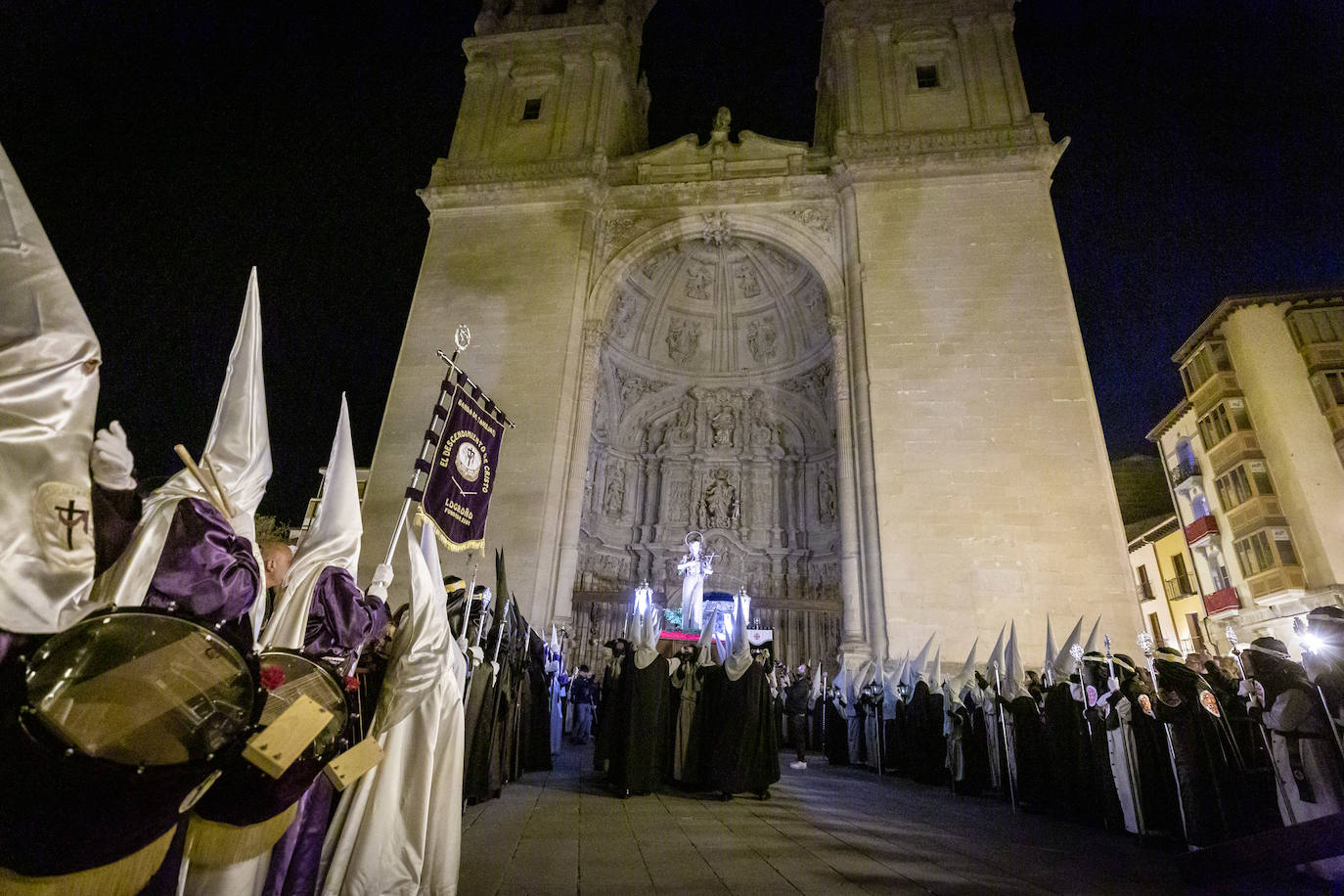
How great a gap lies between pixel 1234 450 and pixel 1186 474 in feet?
10.4

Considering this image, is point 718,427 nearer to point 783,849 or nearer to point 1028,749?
point 1028,749

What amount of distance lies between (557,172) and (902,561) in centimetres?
1111

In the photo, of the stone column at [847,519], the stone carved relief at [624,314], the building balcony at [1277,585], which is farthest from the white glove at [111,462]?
the building balcony at [1277,585]

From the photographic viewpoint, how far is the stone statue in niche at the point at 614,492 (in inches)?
621

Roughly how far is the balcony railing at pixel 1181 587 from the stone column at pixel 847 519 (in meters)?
19.0

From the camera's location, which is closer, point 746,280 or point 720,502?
point 746,280

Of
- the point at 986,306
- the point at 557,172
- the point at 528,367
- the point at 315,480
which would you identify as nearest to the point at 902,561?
the point at 986,306

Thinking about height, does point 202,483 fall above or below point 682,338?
below

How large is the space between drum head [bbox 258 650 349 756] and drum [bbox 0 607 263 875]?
1.10ft

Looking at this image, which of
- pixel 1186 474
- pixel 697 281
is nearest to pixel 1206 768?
pixel 697 281

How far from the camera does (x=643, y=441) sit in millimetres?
16516

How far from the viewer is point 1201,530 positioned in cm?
2014

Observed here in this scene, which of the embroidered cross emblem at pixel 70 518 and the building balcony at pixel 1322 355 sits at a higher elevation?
the building balcony at pixel 1322 355

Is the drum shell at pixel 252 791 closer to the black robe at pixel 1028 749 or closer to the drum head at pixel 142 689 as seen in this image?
the drum head at pixel 142 689
